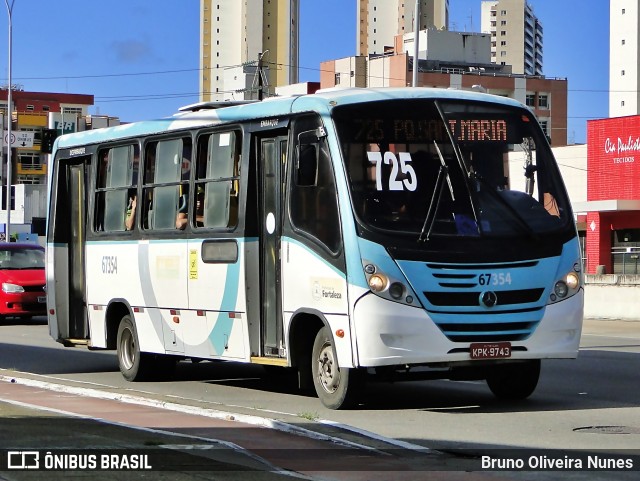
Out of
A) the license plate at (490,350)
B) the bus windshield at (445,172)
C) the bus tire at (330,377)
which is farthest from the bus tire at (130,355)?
the license plate at (490,350)

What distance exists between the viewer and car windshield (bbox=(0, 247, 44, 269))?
3272 cm

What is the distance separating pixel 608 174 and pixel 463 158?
195ft

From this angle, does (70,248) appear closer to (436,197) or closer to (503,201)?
(436,197)

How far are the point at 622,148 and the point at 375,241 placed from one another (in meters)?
58.9

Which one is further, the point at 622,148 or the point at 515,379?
the point at 622,148

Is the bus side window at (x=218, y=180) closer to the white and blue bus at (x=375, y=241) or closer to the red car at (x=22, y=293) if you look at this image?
the white and blue bus at (x=375, y=241)

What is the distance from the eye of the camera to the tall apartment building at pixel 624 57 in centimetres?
15538

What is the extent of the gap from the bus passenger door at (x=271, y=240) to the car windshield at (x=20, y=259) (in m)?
19.4

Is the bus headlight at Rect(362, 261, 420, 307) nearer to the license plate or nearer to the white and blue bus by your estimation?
the white and blue bus

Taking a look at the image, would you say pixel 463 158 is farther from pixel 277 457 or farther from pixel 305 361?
pixel 277 457

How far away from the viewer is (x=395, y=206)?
12.8 m

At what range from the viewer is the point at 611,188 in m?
70.5

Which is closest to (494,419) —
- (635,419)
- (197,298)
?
(635,419)

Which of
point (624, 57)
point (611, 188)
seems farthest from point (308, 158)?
point (624, 57)
